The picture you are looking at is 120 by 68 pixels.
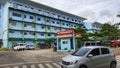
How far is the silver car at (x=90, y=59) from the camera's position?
10484 millimetres

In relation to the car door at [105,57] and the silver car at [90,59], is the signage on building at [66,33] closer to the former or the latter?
the silver car at [90,59]

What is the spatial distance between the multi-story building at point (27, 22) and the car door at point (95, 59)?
4406 cm

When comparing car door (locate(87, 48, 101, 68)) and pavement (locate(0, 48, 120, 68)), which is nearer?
car door (locate(87, 48, 101, 68))

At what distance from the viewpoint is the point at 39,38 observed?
2539 inches

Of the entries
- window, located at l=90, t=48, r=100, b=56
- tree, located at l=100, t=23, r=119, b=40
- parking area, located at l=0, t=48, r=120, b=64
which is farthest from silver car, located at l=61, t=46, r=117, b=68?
tree, located at l=100, t=23, r=119, b=40

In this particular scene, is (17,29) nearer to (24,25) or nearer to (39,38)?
(24,25)

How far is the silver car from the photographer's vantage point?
1048 centimetres

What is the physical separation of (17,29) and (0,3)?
1003cm

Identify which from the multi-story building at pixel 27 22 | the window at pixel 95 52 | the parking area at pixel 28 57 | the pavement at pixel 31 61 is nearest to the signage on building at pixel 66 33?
the parking area at pixel 28 57

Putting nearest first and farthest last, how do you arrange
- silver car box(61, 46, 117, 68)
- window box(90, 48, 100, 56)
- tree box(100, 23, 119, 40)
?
1. silver car box(61, 46, 117, 68)
2. window box(90, 48, 100, 56)
3. tree box(100, 23, 119, 40)

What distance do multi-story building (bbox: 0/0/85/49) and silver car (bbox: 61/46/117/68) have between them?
144 feet

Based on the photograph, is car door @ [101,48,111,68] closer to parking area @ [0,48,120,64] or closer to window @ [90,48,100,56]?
window @ [90,48,100,56]

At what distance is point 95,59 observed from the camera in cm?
1125

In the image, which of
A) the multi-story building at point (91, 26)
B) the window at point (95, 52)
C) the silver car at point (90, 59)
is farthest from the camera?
the multi-story building at point (91, 26)
